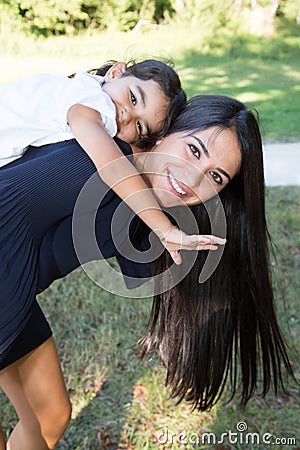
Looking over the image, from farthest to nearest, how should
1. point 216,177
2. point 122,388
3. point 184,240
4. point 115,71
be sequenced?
point 122,388, point 115,71, point 216,177, point 184,240

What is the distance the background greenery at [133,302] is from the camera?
8.05 ft

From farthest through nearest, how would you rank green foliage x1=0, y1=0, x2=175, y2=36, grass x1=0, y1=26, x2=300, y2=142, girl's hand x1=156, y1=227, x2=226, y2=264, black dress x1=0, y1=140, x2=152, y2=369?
1. green foliage x1=0, y1=0, x2=175, y2=36
2. grass x1=0, y1=26, x2=300, y2=142
3. girl's hand x1=156, y1=227, x2=226, y2=264
4. black dress x1=0, y1=140, x2=152, y2=369

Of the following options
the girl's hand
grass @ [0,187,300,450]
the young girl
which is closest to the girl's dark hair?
the young girl

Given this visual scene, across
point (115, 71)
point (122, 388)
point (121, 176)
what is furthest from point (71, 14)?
point (121, 176)

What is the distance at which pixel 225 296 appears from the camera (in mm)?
2070

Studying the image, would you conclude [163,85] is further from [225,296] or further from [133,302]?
[133,302]

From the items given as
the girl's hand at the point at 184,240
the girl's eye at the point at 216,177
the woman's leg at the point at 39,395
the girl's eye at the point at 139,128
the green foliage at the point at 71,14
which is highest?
the girl's eye at the point at 139,128

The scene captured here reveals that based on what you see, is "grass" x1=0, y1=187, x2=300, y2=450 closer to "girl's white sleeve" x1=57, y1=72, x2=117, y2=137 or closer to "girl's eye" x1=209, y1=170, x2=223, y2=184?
"girl's eye" x1=209, y1=170, x2=223, y2=184

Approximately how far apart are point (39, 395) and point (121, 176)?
76 cm

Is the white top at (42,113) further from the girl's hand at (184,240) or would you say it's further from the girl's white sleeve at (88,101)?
the girl's hand at (184,240)

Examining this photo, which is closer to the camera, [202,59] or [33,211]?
[33,211]

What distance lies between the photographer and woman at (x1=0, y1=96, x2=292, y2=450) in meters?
1.51

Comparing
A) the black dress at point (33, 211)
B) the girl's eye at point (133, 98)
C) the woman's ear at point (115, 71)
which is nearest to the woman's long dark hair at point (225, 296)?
the girl's eye at point (133, 98)

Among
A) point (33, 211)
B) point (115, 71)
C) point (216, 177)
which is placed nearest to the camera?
point (33, 211)
